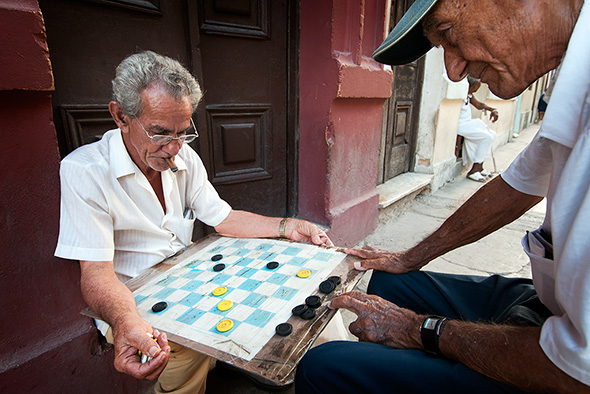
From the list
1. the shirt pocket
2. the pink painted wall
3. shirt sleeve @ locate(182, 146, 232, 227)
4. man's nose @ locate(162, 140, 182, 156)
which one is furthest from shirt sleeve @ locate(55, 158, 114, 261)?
the pink painted wall

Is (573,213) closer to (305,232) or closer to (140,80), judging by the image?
(305,232)

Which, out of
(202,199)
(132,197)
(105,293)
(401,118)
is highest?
(401,118)

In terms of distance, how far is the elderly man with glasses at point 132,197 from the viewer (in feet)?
4.09

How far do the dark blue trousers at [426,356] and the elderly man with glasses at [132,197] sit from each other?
1.65 ft

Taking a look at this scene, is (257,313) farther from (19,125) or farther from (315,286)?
(19,125)

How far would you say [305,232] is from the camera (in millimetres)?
1749

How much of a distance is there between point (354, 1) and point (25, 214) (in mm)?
2478

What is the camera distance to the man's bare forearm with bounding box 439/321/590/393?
0.84 metres

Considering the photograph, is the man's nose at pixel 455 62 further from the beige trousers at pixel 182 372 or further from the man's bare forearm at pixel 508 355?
the beige trousers at pixel 182 372

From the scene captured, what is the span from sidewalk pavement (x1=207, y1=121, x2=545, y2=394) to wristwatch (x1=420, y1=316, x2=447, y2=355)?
40.7 inches

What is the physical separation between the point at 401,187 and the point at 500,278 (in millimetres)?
2966

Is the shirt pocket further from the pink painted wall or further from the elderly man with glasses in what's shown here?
the pink painted wall

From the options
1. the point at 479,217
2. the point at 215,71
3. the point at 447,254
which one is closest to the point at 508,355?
the point at 479,217

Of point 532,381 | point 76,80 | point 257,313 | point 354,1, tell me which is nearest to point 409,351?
point 532,381
